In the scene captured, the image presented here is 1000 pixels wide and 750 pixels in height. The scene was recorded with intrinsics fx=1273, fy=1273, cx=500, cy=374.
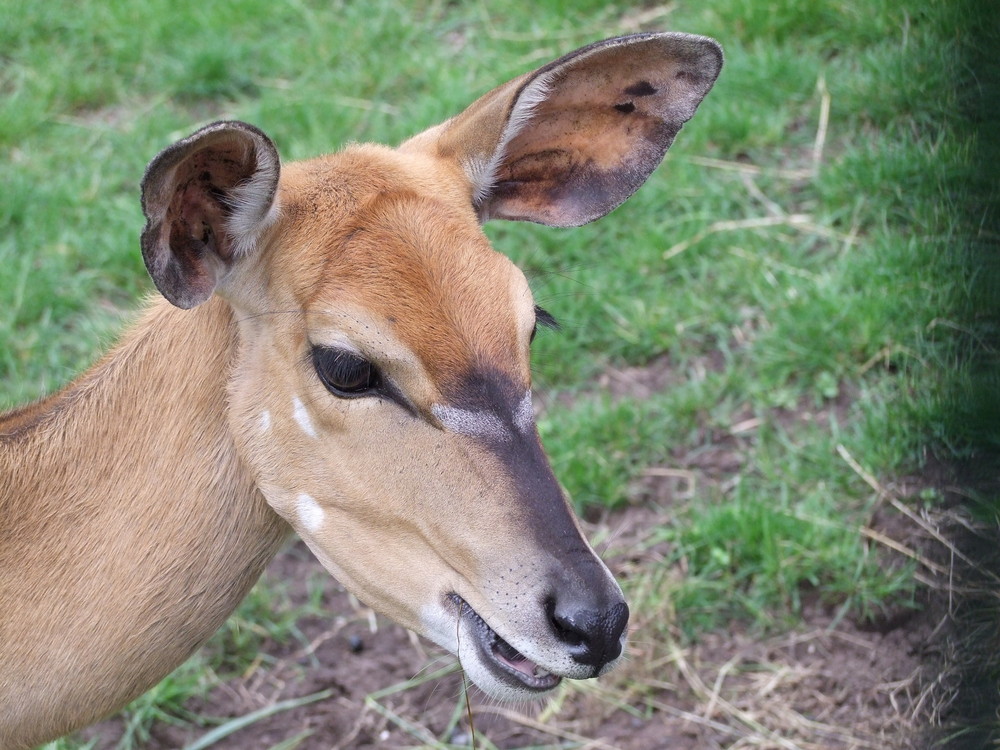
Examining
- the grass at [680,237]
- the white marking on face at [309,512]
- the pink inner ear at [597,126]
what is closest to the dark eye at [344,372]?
the white marking on face at [309,512]

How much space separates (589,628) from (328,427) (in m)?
0.85

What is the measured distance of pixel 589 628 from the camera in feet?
9.63

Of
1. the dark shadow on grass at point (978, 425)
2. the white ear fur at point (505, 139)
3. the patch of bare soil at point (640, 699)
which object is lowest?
the patch of bare soil at point (640, 699)

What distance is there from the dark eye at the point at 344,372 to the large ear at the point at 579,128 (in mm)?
809

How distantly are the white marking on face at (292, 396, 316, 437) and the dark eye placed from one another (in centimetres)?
11

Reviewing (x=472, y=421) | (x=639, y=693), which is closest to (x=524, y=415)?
(x=472, y=421)

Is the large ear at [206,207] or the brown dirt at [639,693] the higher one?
the large ear at [206,207]

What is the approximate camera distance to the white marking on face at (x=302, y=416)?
328 centimetres

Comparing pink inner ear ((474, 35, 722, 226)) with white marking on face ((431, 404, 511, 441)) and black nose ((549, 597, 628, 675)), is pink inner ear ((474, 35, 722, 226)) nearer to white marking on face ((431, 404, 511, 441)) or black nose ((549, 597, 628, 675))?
white marking on face ((431, 404, 511, 441))

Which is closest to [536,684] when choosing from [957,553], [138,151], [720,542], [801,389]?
[957,553]

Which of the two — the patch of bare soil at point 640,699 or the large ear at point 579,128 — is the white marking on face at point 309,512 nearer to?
the large ear at point 579,128

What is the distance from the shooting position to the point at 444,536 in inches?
123

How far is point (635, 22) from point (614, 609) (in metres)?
5.32

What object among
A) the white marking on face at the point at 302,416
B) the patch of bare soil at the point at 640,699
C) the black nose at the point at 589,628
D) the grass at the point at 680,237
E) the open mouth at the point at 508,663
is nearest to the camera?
the black nose at the point at 589,628
